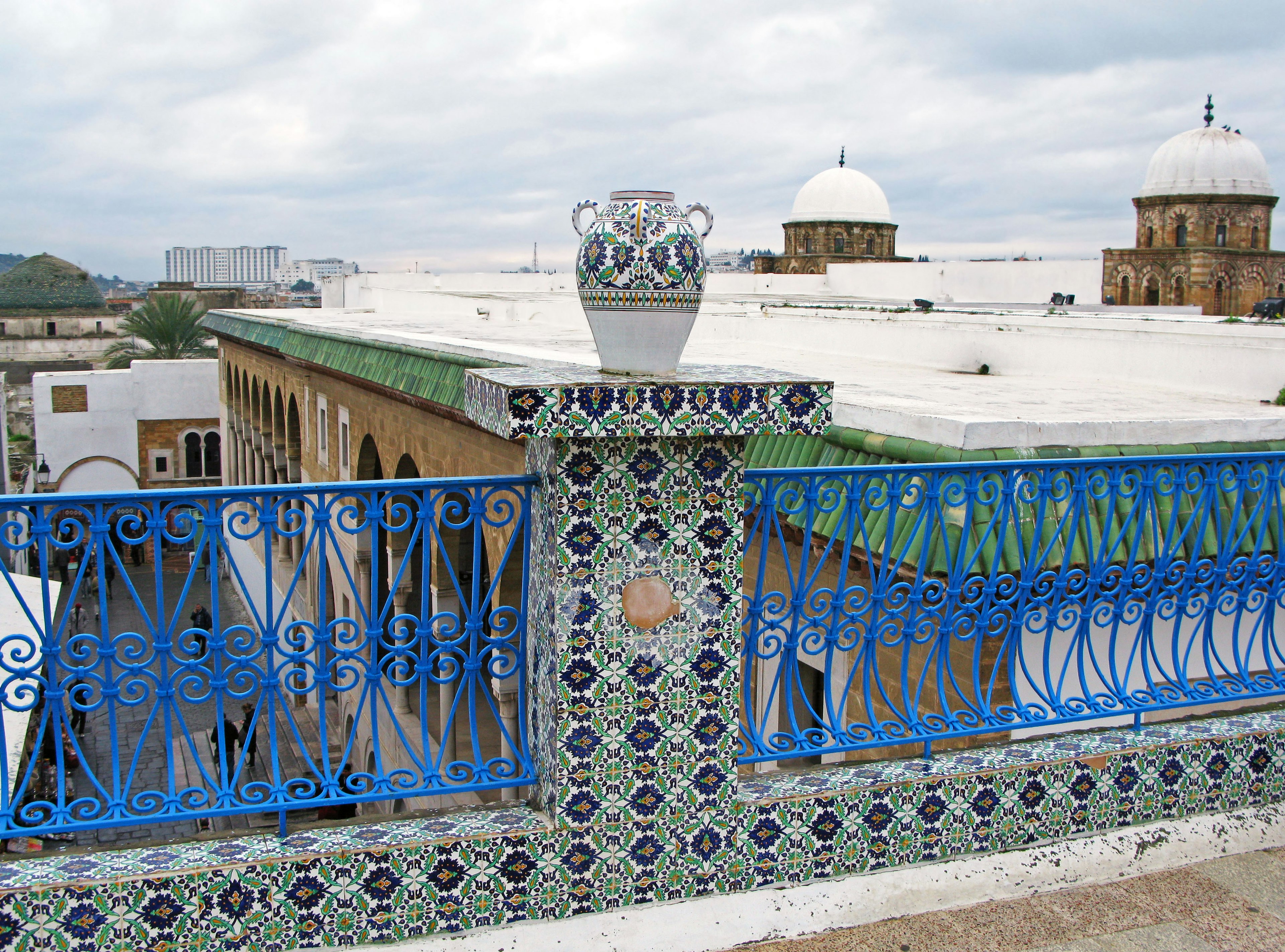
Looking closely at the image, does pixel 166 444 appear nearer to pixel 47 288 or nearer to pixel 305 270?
pixel 47 288

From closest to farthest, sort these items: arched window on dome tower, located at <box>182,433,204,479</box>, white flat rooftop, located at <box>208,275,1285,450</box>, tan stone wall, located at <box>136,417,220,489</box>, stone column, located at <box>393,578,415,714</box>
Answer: white flat rooftop, located at <box>208,275,1285,450</box> < stone column, located at <box>393,578,415,714</box> < tan stone wall, located at <box>136,417,220,489</box> < arched window on dome tower, located at <box>182,433,204,479</box>

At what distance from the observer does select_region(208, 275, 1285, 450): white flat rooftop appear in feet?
16.3

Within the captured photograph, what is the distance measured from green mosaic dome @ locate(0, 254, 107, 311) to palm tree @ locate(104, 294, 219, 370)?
2275 centimetres

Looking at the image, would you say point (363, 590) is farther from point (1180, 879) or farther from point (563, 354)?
point (1180, 879)

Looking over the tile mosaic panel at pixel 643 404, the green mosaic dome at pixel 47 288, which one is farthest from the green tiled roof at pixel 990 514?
the green mosaic dome at pixel 47 288

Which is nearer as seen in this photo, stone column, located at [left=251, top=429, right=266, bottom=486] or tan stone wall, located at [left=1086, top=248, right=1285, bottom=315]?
stone column, located at [left=251, top=429, right=266, bottom=486]

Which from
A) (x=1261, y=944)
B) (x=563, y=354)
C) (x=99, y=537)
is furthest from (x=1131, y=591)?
(x=563, y=354)

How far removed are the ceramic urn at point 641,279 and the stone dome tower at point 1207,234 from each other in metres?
33.5

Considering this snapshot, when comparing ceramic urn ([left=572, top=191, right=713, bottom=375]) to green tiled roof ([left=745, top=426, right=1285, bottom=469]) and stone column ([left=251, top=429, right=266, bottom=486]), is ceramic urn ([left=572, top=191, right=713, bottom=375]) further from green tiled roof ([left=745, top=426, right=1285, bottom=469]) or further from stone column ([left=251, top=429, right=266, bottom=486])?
stone column ([left=251, top=429, right=266, bottom=486])

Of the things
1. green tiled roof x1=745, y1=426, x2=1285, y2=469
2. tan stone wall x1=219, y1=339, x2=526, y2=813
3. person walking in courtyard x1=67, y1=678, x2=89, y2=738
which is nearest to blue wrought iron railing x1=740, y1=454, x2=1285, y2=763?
green tiled roof x1=745, y1=426, x2=1285, y2=469

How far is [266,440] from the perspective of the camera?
18.6 metres

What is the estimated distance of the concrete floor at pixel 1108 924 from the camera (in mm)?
2762

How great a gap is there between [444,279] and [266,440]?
15897mm

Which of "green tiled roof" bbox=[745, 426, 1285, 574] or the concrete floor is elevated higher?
"green tiled roof" bbox=[745, 426, 1285, 574]
